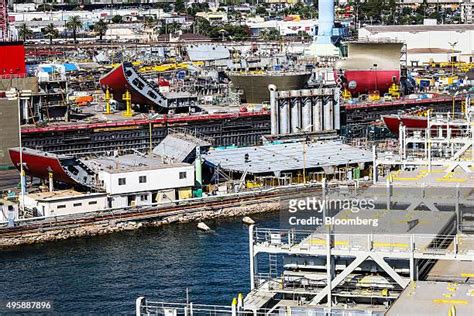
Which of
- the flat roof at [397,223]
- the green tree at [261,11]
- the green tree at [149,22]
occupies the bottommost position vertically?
the flat roof at [397,223]

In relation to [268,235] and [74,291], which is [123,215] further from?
[268,235]

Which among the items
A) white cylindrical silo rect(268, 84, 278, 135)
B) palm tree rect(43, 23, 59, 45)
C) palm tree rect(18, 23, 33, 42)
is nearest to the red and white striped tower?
white cylindrical silo rect(268, 84, 278, 135)

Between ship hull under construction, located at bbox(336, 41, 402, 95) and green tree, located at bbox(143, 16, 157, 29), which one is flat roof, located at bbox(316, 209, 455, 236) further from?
green tree, located at bbox(143, 16, 157, 29)

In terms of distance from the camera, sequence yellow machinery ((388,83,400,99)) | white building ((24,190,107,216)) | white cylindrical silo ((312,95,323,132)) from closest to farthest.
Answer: white building ((24,190,107,216)), white cylindrical silo ((312,95,323,132)), yellow machinery ((388,83,400,99))

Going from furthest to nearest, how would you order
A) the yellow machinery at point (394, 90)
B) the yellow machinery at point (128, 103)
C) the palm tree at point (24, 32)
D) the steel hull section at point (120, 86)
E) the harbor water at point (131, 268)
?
1. the palm tree at point (24, 32)
2. the yellow machinery at point (394, 90)
3. the steel hull section at point (120, 86)
4. the yellow machinery at point (128, 103)
5. the harbor water at point (131, 268)

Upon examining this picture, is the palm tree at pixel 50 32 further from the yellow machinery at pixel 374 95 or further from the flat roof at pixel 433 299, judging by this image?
the flat roof at pixel 433 299

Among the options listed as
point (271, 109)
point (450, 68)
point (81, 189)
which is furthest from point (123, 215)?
point (450, 68)

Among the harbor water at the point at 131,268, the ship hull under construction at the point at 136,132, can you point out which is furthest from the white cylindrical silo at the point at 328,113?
the harbor water at the point at 131,268
